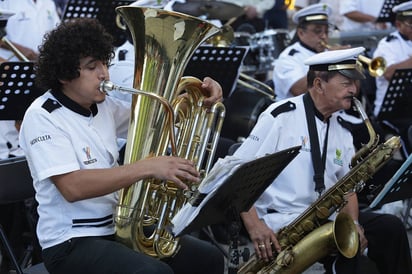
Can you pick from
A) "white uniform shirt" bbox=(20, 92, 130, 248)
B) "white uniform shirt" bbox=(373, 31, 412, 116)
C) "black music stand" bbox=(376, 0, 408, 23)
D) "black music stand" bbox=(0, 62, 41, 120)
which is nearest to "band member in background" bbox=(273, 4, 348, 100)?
"white uniform shirt" bbox=(373, 31, 412, 116)

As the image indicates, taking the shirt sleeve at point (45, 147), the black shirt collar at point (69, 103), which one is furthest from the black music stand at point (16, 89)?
the shirt sleeve at point (45, 147)

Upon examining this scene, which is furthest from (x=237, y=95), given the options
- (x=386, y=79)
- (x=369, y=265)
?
(x=369, y=265)

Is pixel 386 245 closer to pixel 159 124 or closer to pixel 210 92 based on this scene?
pixel 210 92

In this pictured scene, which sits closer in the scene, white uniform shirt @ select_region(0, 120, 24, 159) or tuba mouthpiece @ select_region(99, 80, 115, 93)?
tuba mouthpiece @ select_region(99, 80, 115, 93)

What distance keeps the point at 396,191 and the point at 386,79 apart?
2.95 metres

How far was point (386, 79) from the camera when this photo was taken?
22.9 feet

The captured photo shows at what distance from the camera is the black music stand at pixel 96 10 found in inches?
229

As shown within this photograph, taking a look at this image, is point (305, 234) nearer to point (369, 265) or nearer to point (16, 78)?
point (369, 265)

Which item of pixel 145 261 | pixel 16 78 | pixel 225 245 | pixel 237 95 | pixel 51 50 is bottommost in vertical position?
pixel 225 245

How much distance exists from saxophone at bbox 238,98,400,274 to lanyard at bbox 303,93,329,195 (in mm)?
64

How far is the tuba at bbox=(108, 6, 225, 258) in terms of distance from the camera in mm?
3439

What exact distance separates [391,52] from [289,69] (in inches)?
47.5

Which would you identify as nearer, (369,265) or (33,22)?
(369,265)

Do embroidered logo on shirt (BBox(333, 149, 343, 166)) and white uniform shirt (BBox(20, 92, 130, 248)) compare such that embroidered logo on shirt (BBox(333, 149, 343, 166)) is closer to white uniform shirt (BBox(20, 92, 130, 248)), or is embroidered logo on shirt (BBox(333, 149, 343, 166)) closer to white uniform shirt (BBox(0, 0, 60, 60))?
white uniform shirt (BBox(20, 92, 130, 248))
